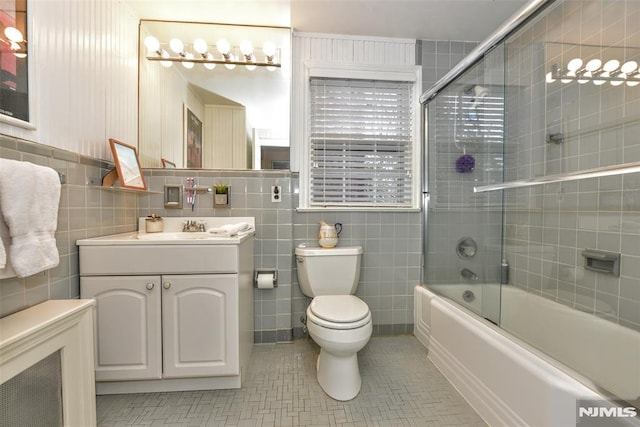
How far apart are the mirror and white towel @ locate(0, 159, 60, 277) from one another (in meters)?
0.89

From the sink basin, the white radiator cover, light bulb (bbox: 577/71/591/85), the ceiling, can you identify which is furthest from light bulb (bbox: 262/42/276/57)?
light bulb (bbox: 577/71/591/85)

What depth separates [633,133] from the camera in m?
1.28

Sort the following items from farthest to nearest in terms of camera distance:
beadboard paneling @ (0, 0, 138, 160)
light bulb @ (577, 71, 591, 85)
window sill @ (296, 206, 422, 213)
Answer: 1. window sill @ (296, 206, 422, 213)
2. light bulb @ (577, 71, 591, 85)
3. beadboard paneling @ (0, 0, 138, 160)

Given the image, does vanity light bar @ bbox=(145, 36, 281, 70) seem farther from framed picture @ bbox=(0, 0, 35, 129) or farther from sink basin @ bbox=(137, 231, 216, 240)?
sink basin @ bbox=(137, 231, 216, 240)

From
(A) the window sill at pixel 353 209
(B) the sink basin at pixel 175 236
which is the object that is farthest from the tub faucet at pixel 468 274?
(B) the sink basin at pixel 175 236

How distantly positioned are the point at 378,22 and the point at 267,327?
2.39 metres

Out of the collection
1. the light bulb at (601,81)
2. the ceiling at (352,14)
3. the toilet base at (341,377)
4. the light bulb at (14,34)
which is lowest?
the toilet base at (341,377)

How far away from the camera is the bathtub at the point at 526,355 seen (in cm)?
96

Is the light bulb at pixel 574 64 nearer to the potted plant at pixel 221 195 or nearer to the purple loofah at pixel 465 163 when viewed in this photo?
the purple loofah at pixel 465 163

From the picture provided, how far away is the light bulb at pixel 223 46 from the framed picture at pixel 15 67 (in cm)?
99

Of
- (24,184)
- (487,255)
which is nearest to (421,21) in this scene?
(487,255)

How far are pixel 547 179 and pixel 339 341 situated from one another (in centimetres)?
136

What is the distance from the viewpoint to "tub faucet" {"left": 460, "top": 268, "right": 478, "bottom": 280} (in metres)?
1.75

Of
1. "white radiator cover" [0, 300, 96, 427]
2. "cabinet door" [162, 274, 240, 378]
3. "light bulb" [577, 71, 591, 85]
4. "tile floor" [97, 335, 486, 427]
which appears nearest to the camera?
"white radiator cover" [0, 300, 96, 427]
